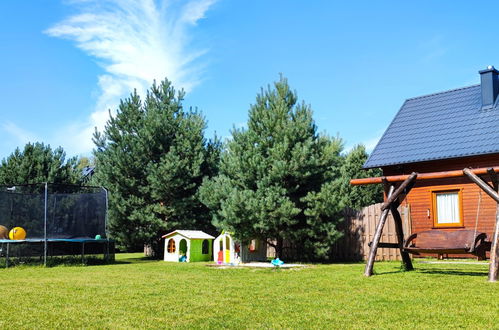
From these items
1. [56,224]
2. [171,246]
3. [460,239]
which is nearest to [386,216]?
[460,239]

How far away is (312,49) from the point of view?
12852 mm

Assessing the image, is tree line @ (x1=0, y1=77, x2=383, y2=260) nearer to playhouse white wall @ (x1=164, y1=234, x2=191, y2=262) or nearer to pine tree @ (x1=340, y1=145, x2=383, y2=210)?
pine tree @ (x1=340, y1=145, x2=383, y2=210)

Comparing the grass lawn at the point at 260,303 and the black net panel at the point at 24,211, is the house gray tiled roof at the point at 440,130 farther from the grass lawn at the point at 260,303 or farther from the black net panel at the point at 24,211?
the black net panel at the point at 24,211

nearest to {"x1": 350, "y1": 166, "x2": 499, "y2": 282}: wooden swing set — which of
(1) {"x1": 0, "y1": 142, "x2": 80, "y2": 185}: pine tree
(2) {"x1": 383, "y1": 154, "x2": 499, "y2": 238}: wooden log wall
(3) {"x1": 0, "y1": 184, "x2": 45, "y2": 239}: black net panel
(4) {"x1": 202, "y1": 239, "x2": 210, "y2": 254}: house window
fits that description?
(2) {"x1": 383, "y1": 154, "x2": 499, "y2": 238}: wooden log wall

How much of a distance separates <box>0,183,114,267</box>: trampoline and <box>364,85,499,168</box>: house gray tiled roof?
1023 centimetres

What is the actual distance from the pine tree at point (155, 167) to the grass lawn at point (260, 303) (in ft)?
31.5

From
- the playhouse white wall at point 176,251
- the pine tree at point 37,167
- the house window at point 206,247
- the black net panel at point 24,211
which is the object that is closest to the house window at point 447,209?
the house window at point 206,247

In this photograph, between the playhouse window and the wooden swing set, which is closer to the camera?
the wooden swing set

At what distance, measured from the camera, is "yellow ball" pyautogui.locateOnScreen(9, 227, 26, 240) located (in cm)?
1573

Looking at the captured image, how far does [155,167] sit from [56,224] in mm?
4767

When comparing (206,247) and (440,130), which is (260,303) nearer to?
(206,247)

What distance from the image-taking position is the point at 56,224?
1593 cm

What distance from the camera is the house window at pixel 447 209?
1686 cm

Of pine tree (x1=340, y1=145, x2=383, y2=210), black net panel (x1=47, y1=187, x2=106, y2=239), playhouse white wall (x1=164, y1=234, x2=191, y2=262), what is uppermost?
pine tree (x1=340, y1=145, x2=383, y2=210)
